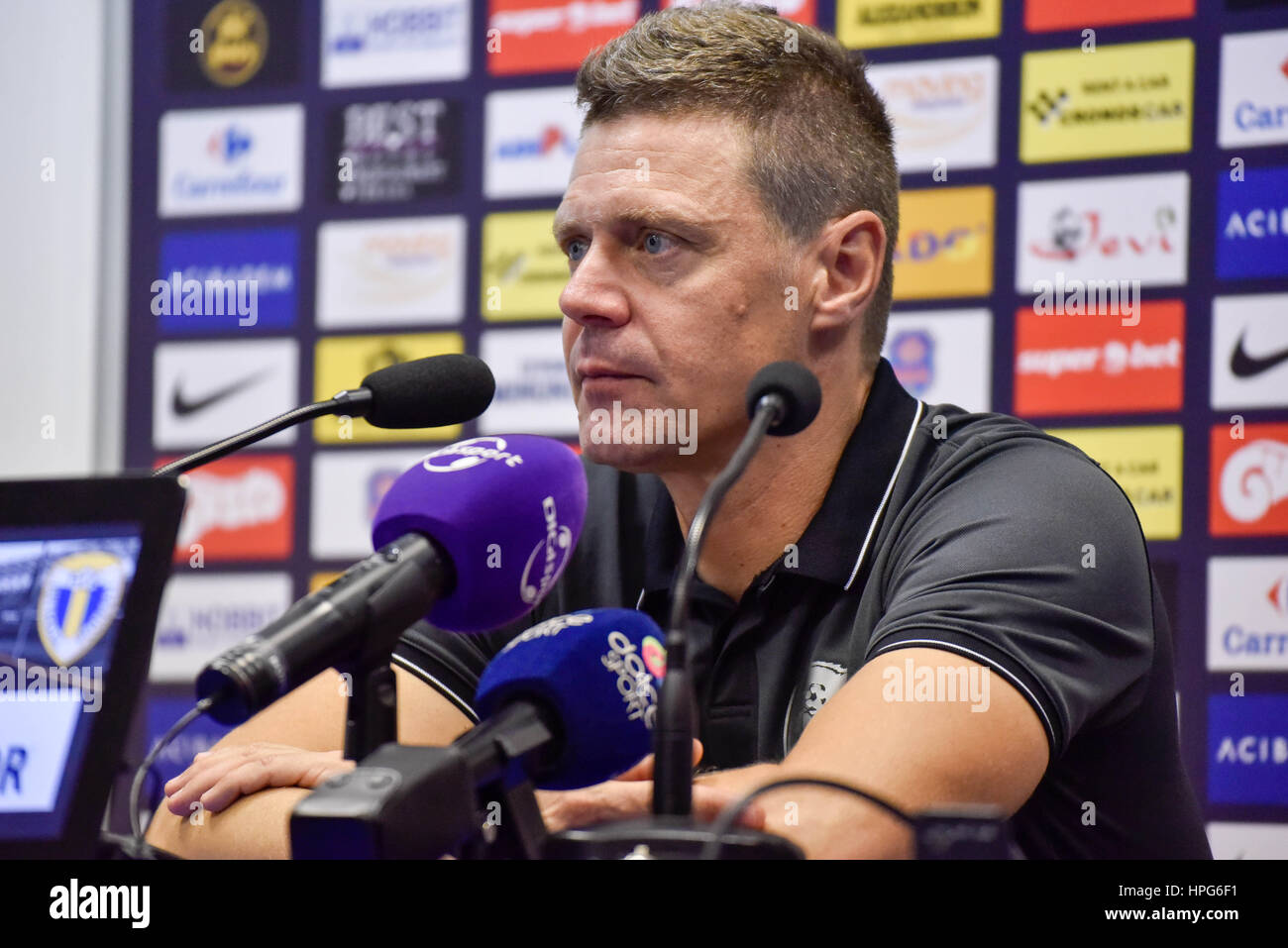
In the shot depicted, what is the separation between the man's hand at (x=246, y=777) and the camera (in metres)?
1.19

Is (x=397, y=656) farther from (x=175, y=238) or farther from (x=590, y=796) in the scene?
(x=175, y=238)

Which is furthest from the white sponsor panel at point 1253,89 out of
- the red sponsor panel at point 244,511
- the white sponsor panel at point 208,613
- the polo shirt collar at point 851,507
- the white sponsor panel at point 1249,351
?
the white sponsor panel at point 208,613

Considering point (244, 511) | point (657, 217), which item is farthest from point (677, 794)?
point (244, 511)

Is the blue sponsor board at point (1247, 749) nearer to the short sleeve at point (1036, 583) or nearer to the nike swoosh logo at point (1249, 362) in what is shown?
the nike swoosh logo at point (1249, 362)

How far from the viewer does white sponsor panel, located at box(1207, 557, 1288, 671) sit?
2488mm

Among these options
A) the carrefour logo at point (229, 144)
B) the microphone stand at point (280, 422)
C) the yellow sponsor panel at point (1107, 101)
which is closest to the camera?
the microphone stand at point (280, 422)

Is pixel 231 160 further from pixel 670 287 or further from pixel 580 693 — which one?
pixel 580 693

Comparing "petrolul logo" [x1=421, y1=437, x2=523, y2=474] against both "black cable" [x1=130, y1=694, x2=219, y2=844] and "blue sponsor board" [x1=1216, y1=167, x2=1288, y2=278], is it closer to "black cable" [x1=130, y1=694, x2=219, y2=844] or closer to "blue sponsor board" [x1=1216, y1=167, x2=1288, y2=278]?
"black cable" [x1=130, y1=694, x2=219, y2=844]

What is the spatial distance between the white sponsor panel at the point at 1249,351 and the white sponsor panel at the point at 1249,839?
79 cm

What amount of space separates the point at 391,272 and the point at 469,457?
86.8 inches

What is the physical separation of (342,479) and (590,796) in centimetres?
217

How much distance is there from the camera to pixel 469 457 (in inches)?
36.8

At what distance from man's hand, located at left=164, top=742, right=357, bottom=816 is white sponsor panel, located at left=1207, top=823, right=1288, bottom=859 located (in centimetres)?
190
